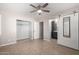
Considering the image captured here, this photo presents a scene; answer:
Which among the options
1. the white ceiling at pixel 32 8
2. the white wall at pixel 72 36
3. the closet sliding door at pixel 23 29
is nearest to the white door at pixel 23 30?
the closet sliding door at pixel 23 29

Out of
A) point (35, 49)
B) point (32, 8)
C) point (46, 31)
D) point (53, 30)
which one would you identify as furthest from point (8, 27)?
point (53, 30)

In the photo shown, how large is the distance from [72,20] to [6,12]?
5.15ft

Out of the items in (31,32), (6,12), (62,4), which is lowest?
(31,32)

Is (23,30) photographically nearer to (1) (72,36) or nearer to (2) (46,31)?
(2) (46,31)

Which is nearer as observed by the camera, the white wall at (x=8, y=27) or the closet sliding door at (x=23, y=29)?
the white wall at (x=8, y=27)

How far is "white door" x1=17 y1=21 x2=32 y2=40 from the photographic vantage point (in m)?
2.23

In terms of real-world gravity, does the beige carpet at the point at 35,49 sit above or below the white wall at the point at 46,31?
below

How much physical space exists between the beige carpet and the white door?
0.42ft

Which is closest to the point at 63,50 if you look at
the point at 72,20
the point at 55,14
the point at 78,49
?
the point at 78,49

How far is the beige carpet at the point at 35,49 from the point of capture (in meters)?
2.10

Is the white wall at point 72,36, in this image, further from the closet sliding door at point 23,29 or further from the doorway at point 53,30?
the closet sliding door at point 23,29

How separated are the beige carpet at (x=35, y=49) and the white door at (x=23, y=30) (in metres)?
0.13
